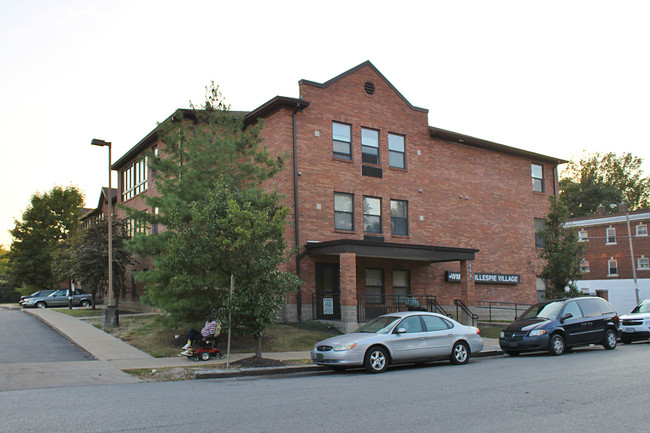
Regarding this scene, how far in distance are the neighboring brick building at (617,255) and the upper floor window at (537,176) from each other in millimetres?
21594

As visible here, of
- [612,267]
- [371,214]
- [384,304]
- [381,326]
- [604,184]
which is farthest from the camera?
[604,184]

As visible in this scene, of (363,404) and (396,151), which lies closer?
(363,404)

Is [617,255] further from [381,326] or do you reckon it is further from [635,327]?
[381,326]

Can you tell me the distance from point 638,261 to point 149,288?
4997 cm

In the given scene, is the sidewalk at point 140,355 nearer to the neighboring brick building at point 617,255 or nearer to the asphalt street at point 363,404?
the asphalt street at point 363,404

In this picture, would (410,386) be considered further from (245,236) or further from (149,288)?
(149,288)

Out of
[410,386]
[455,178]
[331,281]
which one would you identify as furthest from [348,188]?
[410,386]

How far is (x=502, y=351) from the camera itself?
680 inches

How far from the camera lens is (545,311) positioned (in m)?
17.0

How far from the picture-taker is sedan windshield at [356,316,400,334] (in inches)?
533

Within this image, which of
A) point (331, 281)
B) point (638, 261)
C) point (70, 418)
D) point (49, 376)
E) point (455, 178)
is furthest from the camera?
point (638, 261)

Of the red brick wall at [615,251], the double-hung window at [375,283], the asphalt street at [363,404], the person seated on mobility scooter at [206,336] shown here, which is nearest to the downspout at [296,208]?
the double-hung window at [375,283]

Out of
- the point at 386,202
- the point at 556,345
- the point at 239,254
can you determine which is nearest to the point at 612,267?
the point at 386,202

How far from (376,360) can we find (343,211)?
11.4 metres
